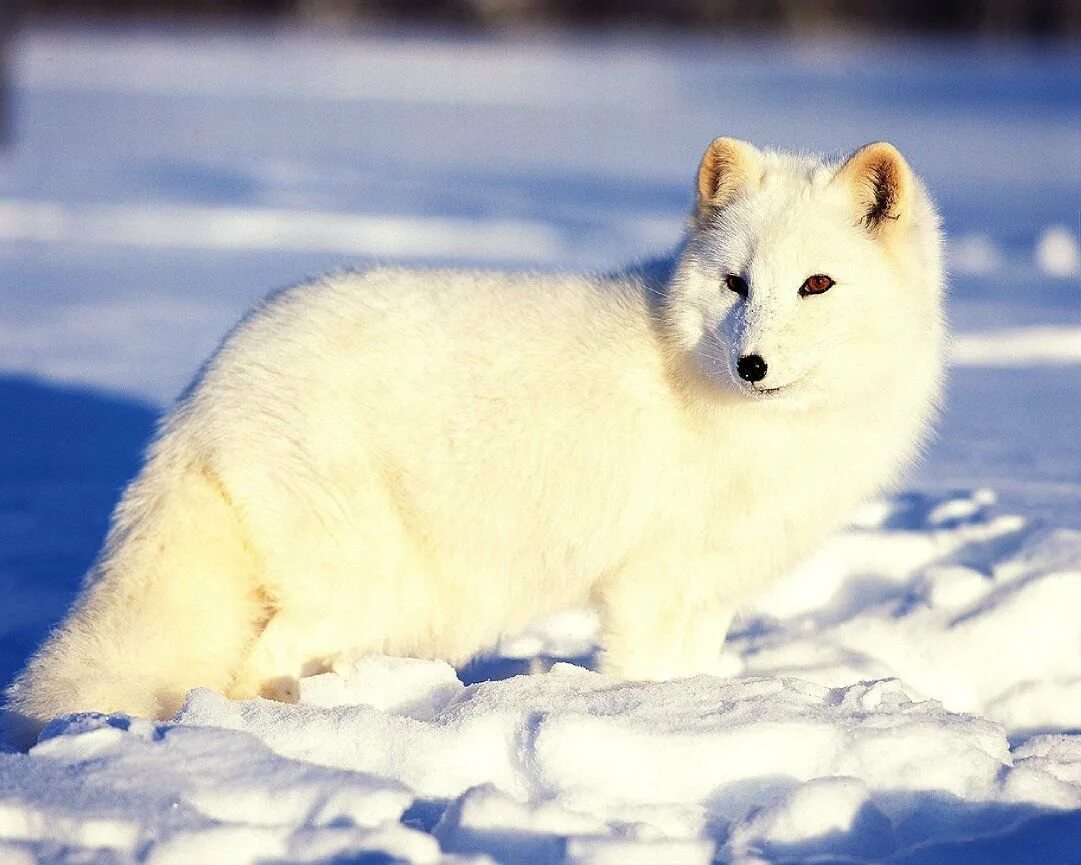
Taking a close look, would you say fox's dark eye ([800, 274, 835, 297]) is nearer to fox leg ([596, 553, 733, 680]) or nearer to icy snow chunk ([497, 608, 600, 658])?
fox leg ([596, 553, 733, 680])

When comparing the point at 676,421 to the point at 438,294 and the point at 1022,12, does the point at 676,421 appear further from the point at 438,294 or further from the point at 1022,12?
the point at 1022,12

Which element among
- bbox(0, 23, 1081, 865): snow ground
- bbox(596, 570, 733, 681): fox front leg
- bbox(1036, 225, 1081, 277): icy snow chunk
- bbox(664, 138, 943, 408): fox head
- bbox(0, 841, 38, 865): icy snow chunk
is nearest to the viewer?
bbox(0, 841, 38, 865): icy snow chunk

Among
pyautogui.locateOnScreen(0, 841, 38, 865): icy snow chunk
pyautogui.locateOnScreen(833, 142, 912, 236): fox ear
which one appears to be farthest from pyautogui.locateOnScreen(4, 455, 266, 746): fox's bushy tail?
pyautogui.locateOnScreen(833, 142, 912, 236): fox ear

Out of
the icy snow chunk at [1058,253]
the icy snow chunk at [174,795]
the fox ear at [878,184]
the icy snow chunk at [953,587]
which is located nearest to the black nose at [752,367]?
the fox ear at [878,184]

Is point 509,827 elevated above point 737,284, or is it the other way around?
point 737,284

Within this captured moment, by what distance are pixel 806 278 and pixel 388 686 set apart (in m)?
1.26

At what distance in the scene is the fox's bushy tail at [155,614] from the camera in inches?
101

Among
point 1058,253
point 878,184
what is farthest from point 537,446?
point 1058,253

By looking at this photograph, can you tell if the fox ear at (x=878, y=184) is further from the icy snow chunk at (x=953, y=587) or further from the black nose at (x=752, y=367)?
the icy snow chunk at (x=953, y=587)

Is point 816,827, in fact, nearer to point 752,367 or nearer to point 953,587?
point 752,367

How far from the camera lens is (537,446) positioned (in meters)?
2.89

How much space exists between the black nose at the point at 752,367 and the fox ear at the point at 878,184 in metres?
0.46

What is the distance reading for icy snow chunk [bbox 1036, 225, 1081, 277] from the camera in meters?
8.24

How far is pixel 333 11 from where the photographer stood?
44969mm
